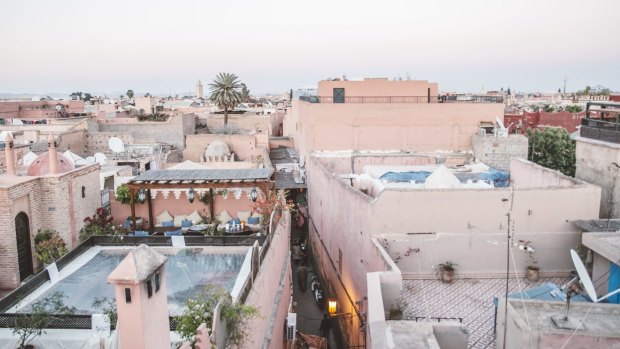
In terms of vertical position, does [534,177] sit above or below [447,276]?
above

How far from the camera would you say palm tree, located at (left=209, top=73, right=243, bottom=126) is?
136 ft

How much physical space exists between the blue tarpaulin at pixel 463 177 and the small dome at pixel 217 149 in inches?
507

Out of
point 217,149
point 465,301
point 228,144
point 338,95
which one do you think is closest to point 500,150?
point 338,95

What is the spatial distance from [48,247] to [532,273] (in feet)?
36.3

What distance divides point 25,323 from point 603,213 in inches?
548

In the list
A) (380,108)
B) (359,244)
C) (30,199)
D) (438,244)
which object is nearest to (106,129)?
(380,108)

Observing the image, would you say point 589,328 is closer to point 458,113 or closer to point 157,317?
point 157,317

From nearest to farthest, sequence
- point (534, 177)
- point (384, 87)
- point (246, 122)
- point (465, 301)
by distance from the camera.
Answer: point (465, 301) → point (534, 177) → point (384, 87) → point (246, 122)

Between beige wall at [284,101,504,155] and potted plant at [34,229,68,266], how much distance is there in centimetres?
1304

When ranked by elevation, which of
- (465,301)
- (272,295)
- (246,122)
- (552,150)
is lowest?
(272,295)

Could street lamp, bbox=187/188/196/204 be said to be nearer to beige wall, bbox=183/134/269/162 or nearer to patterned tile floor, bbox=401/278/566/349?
patterned tile floor, bbox=401/278/566/349

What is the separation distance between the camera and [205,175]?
45.1 ft

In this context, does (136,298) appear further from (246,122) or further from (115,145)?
(246,122)

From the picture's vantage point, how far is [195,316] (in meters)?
6.34
